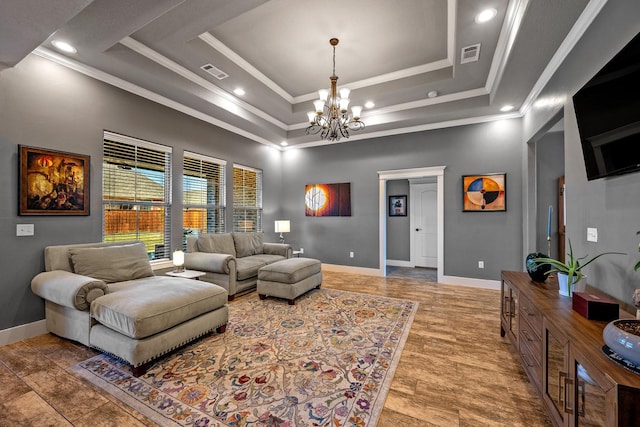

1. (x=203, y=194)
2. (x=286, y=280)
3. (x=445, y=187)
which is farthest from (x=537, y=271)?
(x=203, y=194)

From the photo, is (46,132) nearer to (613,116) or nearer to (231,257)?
(231,257)

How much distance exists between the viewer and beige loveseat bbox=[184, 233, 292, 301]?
3873 mm

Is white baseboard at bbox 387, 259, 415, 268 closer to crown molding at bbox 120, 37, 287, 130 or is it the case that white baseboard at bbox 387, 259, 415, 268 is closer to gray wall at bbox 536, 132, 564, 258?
gray wall at bbox 536, 132, 564, 258

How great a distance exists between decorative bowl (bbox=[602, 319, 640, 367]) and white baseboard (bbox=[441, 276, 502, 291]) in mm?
Result: 3722

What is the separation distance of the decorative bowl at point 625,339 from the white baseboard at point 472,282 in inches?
147

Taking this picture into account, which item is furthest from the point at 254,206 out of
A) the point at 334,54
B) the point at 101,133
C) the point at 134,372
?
the point at 134,372

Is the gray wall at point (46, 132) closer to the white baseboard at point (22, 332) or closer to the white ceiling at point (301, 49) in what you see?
the white baseboard at point (22, 332)

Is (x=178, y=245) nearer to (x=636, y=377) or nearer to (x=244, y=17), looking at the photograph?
(x=244, y=17)

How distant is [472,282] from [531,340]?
3112 mm

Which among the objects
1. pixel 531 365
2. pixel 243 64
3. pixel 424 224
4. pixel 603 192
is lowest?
pixel 531 365

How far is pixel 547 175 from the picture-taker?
174 inches

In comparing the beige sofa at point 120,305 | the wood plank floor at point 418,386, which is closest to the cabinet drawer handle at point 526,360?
the wood plank floor at point 418,386

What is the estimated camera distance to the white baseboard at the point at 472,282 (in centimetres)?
457

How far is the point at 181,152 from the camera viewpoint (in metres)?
4.23
